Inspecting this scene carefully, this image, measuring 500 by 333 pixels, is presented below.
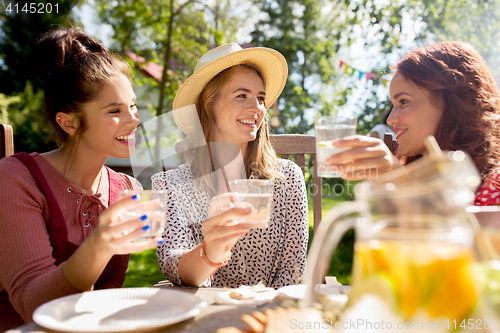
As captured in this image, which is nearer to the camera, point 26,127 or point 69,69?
point 69,69

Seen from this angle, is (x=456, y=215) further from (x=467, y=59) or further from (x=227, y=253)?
(x=467, y=59)

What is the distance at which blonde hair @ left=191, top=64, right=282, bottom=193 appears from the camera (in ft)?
9.00

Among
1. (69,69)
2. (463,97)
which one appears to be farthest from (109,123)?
(463,97)

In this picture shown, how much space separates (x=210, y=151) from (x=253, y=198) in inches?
59.1

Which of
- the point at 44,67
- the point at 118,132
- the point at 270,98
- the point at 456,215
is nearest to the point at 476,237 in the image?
the point at 456,215

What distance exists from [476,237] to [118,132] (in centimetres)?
179

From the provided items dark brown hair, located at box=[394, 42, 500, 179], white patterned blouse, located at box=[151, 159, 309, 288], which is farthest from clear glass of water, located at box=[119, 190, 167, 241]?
dark brown hair, located at box=[394, 42, 500, 179]

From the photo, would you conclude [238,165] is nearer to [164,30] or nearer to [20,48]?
[164,30]

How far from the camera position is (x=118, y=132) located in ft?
6.90

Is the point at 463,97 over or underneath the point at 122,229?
over

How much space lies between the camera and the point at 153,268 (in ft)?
20.9

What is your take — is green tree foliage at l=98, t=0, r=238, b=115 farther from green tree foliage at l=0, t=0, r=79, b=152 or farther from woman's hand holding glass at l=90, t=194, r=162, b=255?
woman's hand holding glass at l=90, t=194, r=162, b=255

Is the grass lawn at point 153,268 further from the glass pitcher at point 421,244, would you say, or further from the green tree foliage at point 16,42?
the green tree foliage at point 16,42

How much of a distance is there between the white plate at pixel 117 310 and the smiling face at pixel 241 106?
154cm
